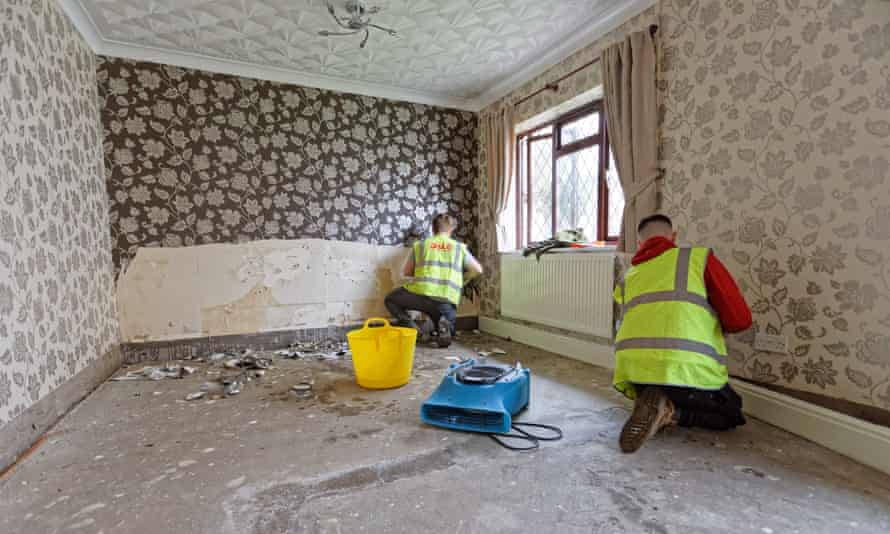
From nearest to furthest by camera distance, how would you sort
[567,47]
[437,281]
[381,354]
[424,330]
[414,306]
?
[381,354] → [567,47] → [437,281] → [414,306] → [424,330]

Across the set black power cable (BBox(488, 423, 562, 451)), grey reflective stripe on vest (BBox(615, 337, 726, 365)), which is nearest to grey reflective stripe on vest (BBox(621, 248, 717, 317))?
grey reflective stripe on vest (BBox(615, 337, 726, 365))

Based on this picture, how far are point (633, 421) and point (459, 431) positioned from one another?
2.56 feet

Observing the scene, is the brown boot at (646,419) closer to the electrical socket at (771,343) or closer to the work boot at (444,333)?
the electrical socket at (771,343)

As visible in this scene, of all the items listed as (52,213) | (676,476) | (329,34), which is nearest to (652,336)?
(676,476)

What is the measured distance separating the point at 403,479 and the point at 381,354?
106cm

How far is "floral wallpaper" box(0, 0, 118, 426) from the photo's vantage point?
1.93 metres

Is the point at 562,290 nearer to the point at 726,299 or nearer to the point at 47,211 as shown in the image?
the point at 726,299

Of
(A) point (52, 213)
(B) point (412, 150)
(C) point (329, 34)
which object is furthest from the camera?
(B) point (412, 150)

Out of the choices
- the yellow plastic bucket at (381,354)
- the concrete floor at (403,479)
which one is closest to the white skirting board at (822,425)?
the concrete floor at (403,479)

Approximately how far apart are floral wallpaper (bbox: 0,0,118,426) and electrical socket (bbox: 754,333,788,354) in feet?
11.4

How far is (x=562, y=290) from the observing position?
11.4 feet

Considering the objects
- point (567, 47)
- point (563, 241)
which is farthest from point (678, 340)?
point (567, 47)

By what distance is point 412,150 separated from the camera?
4.45 m

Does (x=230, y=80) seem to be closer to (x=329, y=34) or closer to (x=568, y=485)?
(x=329, y=34)
